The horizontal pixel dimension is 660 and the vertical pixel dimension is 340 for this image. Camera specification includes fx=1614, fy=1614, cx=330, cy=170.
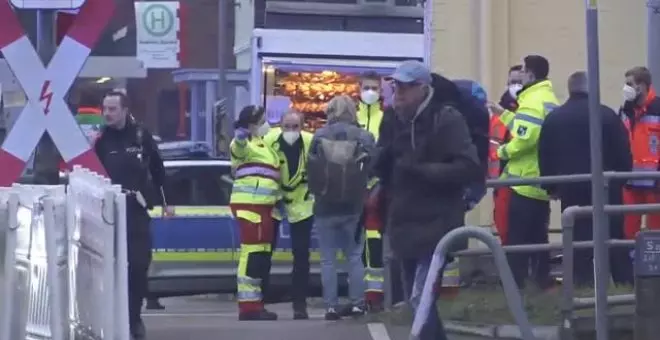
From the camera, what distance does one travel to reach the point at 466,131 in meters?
9.10

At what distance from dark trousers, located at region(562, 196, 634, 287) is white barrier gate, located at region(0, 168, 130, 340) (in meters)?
4.35

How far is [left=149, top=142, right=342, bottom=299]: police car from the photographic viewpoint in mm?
15836

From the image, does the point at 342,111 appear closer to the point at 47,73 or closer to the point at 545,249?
the point at 545,249

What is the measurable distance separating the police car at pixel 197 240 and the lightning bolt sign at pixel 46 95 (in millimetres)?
7971

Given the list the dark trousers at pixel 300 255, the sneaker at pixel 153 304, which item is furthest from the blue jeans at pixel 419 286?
the sneaker at pixel 153 304

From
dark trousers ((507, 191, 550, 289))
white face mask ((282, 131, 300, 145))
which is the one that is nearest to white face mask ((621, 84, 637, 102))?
dark trousers ((507, 191, 550, 289))

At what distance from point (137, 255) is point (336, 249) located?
225 centimetres

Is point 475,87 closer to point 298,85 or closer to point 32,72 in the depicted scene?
point 32,72

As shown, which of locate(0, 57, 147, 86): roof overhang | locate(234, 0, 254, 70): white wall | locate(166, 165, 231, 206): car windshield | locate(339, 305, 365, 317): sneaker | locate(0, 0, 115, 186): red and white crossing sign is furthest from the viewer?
locate(0, 57, 147, 86): roof overhang

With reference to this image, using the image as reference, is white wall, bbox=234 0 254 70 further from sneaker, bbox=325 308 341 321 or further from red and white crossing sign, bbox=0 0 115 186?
red and white crossing sign, bbox=0 0 115 186

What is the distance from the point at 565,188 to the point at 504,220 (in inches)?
34.4

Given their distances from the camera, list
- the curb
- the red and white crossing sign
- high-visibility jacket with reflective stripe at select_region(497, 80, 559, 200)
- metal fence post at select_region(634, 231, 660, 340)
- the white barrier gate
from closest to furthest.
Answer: the white barrier gate < the red and white crossing sign < metal fence post at select_region(634, 231, 660, 340) < the curb < high-visibility jacket with reflective stripe at select_region(497, 80, 559, 200)

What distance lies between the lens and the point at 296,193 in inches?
520

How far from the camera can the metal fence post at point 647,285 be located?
847 cm
